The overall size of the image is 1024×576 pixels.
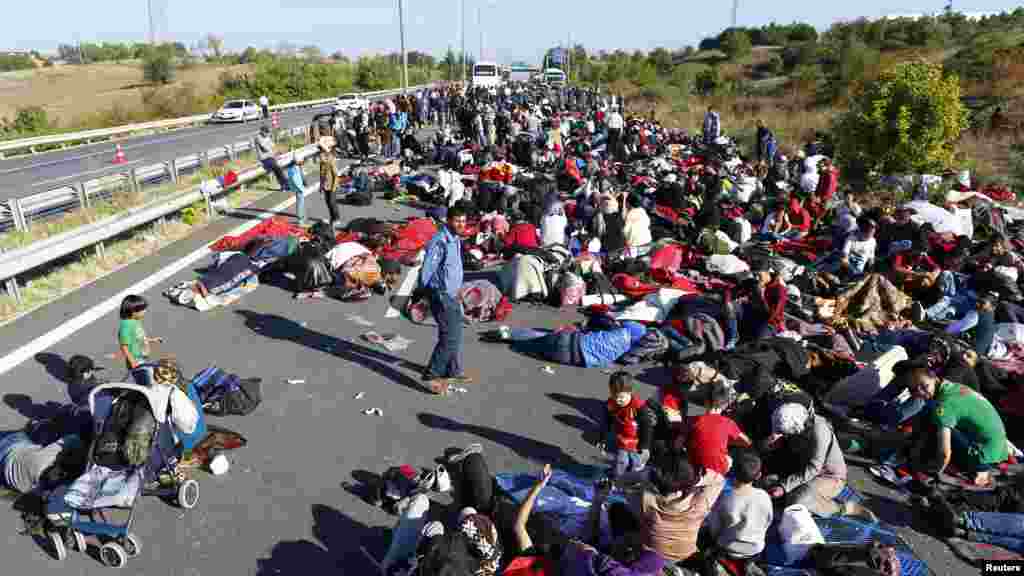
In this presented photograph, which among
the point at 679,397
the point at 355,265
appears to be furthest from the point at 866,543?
the point at 355,265

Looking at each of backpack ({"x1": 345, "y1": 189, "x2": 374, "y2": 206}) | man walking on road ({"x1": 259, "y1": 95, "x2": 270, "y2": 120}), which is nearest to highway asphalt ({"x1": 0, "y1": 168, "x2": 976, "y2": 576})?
backpack ({"x1": 345, "y1": 189, "x2": 374, "y2": 206})

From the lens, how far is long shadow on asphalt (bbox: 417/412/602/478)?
597cm

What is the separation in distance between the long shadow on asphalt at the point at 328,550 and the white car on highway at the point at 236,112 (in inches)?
1568

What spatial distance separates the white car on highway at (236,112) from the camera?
39.8 metres

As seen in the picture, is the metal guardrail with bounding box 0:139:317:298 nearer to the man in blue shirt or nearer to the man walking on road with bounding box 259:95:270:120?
the man in blue shirt

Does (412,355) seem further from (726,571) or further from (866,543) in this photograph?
(866,543)

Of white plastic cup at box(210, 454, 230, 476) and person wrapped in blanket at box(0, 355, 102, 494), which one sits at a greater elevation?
person wrapped in blanket at box(0, 355, 102, 494)

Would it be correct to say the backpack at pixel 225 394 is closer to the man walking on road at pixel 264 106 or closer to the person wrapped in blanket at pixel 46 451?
the person wrapped in blanket at pixel 46 451

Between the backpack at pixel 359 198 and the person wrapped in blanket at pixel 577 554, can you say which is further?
the backpack at pixel 359 198

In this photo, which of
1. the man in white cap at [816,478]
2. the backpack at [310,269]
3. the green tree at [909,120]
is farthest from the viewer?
the green tree at [909,120]

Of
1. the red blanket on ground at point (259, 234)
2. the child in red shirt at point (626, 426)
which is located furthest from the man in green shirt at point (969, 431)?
the red blanket on ground at point (259, 234)

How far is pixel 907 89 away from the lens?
1644 cm

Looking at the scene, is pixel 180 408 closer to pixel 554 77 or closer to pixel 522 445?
pixel 522 445

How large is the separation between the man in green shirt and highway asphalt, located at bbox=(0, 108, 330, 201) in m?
16.4
